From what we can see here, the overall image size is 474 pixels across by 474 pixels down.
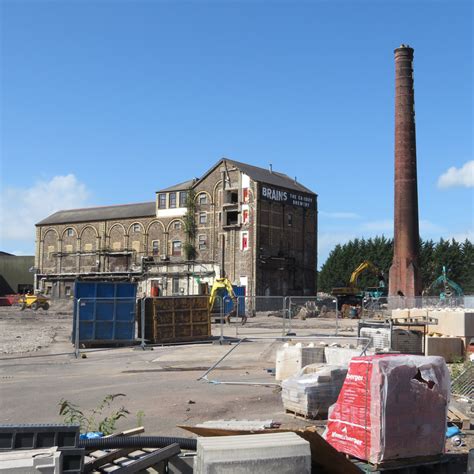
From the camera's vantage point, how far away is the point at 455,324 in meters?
16.3

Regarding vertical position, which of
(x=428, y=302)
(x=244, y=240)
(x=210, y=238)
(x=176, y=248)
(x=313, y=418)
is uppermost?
(x=210, y=238)

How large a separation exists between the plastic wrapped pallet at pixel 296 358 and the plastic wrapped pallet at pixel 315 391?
2824 mm

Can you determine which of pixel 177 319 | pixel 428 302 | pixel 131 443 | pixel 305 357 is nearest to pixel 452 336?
pixel 305 357

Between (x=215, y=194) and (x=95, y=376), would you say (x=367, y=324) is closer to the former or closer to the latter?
(x=95, y=376)

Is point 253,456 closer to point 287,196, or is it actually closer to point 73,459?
point 73,459

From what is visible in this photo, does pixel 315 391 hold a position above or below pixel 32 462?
below

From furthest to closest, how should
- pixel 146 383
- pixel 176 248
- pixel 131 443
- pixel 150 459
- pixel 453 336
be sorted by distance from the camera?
pixel 176 248 → pixel 453 336 → pixel 146 383 → pixel 131 443 → pixel 150 459

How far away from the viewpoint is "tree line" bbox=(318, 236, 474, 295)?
80750 millimetres

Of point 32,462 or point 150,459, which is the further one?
point 150,459

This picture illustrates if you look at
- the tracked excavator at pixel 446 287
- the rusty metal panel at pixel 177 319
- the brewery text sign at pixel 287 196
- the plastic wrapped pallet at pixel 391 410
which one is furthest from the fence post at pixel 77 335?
the brewery text sign at pixel 287 196

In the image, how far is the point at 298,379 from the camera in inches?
390

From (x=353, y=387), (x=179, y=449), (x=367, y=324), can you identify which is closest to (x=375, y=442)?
(x=353, y=387)

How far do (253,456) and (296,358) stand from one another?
7507 millimetres

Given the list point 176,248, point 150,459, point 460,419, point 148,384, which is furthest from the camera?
point 176,248
